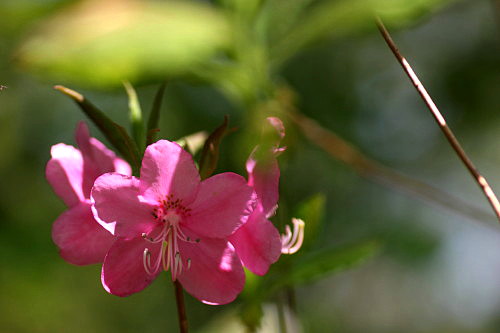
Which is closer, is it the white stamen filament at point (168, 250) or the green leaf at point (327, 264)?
the white stamen filament at point (168, 250)

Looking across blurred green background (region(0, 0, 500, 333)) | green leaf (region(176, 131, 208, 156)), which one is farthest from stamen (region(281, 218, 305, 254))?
blurred green background (region(0, 0, 500, 333))

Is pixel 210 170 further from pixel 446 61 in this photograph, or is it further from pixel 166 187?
pixel 446 61

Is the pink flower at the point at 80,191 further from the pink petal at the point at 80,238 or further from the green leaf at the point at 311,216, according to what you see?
the green leaf at the point at 311,216

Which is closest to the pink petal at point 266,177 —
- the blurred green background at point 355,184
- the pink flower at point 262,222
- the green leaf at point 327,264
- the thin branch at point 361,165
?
the pink flower at point 262,222

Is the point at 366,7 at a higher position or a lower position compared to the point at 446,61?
lower

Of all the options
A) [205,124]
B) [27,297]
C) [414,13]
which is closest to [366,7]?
[414,13]

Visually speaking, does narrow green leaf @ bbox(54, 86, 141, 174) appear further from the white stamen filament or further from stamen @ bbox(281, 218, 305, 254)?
stamen @ bbox(281, 218, 305, 254)
